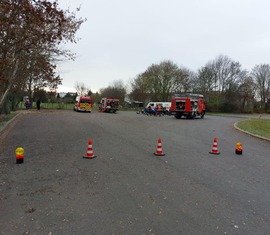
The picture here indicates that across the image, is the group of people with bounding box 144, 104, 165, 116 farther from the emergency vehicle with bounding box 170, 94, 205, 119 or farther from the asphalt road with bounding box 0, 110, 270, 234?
the asphalt road with bounding box 0, 110, 270, 234

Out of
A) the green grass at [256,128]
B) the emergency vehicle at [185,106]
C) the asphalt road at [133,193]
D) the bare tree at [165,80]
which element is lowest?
the green grass at [256,128]

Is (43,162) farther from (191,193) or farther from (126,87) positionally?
(126,87)

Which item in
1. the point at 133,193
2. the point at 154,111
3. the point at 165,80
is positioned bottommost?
the point at 154,111

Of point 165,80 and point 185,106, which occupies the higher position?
point 165,80

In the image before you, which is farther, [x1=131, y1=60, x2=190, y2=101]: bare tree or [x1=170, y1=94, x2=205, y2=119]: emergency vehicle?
[x1=131, y1=60, x2=190, y2=101]: bare tree

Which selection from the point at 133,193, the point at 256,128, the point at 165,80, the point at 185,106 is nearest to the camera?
the point at 133,193

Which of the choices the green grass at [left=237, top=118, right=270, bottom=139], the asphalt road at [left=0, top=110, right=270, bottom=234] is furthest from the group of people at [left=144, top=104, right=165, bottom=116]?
the asphalt road at [left=0, top=110, right=270, bottom=234]

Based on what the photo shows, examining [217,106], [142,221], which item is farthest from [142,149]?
[217,106]

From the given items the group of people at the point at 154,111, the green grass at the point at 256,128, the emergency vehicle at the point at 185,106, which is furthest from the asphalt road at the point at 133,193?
the group of people at the point at 154,111

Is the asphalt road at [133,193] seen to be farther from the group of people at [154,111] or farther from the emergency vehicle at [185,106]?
the group of people at [154,111]

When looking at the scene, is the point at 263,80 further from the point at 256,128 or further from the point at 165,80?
the point at 256,128

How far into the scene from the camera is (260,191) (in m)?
8.56

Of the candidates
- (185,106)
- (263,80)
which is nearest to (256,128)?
(185,106)

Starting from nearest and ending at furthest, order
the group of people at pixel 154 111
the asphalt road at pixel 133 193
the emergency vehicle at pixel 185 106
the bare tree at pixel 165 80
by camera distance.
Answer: the asphalt road at pixel 133 193 < the emergency vehicle at pixel 185 106 < the group of people at pixel 154 111 < the bare tree at pixel 165 80
